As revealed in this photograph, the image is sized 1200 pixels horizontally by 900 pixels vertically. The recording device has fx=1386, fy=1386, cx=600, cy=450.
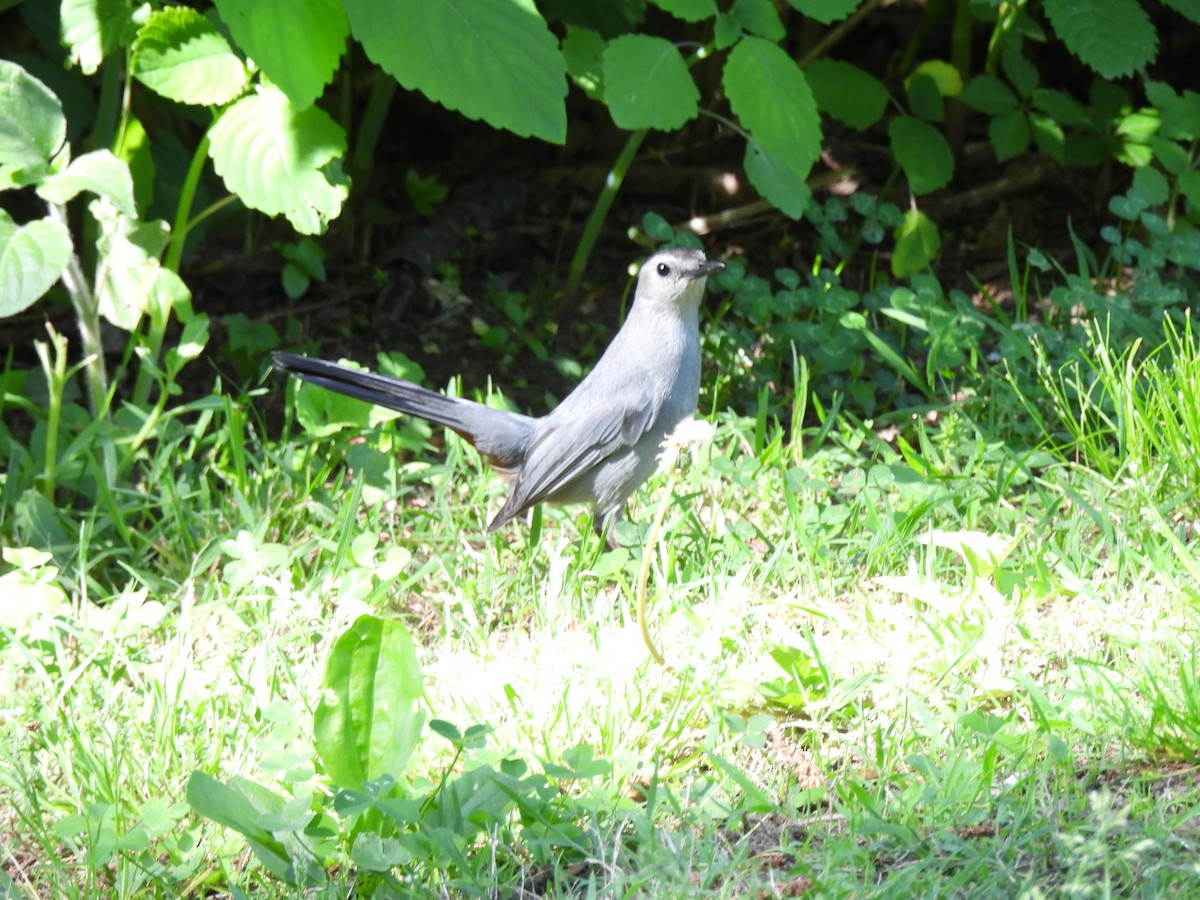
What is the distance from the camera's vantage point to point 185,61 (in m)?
3.54

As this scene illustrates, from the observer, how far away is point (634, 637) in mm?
3008

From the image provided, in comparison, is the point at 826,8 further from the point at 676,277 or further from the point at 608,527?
the point at 608,527

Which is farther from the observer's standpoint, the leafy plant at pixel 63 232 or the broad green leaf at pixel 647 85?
the broad green leaf at pixel 647 85

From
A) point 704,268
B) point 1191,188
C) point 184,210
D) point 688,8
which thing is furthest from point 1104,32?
point 184,210

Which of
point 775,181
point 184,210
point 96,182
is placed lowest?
point 775,181

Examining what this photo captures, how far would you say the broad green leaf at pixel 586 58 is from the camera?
168 inches

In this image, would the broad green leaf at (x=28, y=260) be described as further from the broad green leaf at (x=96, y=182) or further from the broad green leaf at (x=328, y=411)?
the broad green leaf at (x=328, y=411)

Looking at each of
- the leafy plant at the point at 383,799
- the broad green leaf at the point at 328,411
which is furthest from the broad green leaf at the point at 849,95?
the leafy plant at the point at 383,799

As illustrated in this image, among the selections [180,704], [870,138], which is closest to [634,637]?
[180,704]

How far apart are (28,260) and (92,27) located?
73cm

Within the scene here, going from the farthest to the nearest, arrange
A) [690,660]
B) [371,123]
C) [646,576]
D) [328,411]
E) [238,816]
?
[371,123] → [328,411] → [690,660] → [646,576] → [238,816]

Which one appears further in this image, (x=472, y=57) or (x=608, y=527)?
(x=608, y=527)

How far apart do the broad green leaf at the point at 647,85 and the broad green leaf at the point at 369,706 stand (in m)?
1.77

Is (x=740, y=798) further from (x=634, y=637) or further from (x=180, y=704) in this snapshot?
(x=180, y=704)
